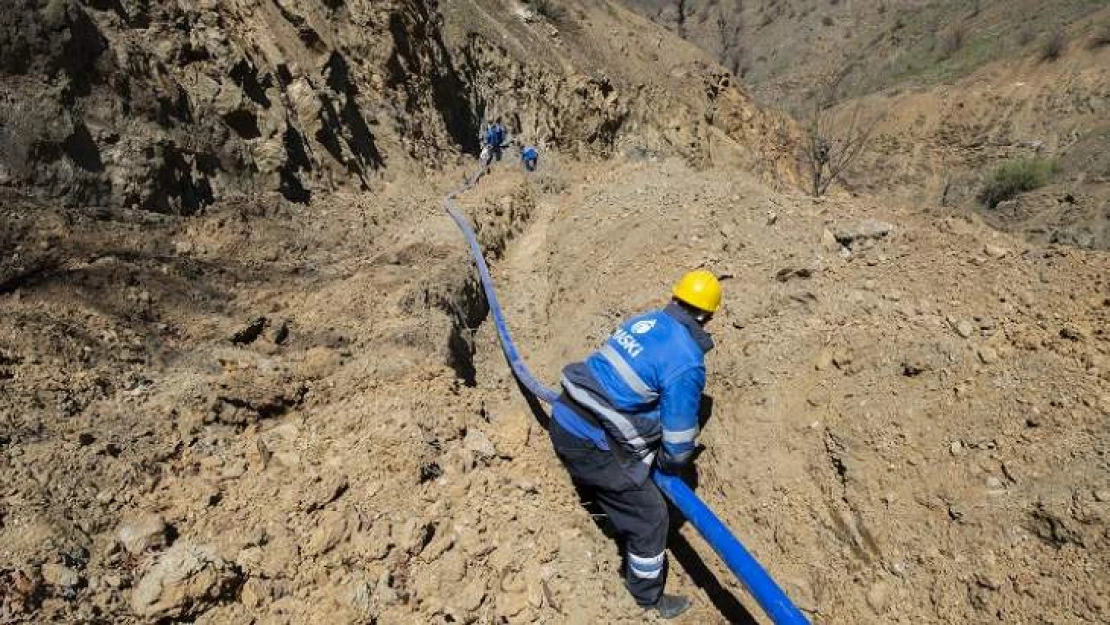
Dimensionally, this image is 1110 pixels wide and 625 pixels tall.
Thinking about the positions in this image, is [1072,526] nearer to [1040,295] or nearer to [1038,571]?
[1038,571]

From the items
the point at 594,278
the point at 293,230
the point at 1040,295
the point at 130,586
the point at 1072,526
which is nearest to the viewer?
the point at 130,586

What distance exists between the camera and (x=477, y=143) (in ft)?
45.8

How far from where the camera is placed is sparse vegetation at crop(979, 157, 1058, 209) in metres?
21.2

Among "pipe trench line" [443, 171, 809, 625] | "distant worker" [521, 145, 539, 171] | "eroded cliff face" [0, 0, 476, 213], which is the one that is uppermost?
"eroded cliff face" [0, 0, 476, 213]

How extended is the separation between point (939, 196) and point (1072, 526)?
28710mm

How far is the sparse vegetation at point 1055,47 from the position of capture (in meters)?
28.2

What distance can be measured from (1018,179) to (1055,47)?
11.8 metres

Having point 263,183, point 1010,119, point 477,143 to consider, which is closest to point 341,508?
point 263,183

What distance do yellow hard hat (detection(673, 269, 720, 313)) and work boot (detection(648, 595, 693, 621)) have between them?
1.57m

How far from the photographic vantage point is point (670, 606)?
351cm

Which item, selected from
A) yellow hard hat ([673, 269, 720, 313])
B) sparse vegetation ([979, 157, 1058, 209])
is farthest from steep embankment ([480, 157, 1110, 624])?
sparse vegetation ([979, 157, 1058, 209])

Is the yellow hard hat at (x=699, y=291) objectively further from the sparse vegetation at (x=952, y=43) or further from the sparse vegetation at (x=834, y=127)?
the sparse vegetation at (x=952, y=43)

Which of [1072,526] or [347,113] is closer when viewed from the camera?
[1072,526]

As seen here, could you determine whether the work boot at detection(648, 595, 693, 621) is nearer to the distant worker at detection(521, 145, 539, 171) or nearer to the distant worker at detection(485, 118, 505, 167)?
the distant worker at detection(521, 145, 539, 171)
